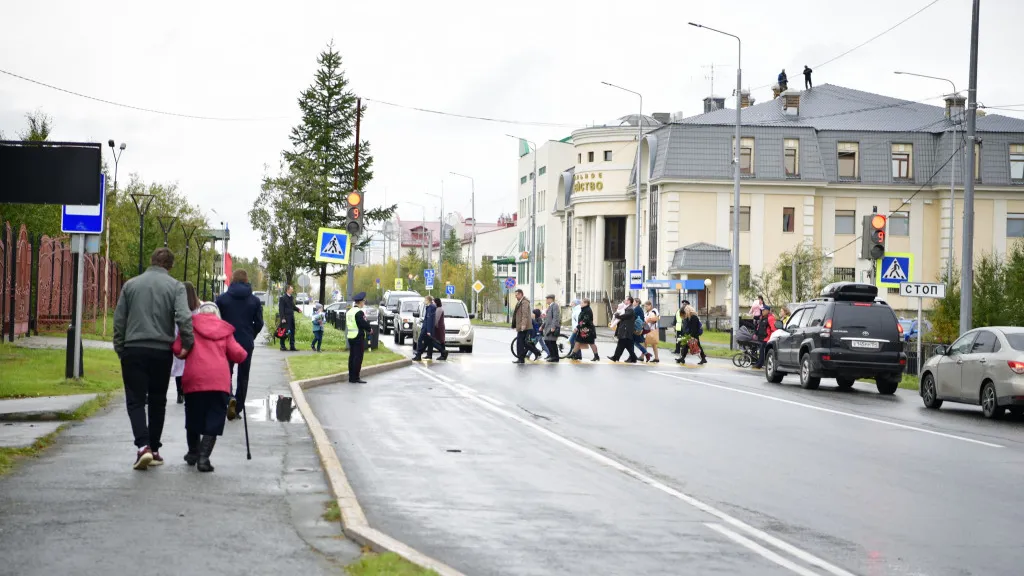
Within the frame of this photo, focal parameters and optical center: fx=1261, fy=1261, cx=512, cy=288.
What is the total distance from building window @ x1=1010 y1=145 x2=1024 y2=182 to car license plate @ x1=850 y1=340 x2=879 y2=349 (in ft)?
147

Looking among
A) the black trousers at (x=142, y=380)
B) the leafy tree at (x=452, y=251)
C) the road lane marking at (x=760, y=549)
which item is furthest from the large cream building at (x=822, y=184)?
the leafy tree at (x=452, y=251)

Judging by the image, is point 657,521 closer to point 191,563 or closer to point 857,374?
point 191,563

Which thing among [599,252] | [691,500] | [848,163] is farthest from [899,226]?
[691,500]

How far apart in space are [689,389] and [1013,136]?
4703cm

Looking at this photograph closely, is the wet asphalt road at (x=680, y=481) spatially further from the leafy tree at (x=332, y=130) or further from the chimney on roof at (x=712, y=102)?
the chimney on roof at (x=712, y=102)

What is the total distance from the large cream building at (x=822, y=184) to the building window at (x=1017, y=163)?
69 mm

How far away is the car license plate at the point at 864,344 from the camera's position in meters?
25.3

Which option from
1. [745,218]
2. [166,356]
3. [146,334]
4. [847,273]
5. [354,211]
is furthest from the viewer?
[847,273]

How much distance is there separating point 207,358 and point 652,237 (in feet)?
200

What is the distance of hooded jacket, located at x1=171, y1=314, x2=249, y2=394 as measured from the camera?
10.9m

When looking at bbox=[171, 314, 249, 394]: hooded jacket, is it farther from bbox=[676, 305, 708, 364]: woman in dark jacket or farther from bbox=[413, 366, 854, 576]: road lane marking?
bbox=[676, 305, 708, 364]: woman in dark jacket

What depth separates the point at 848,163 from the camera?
67.4m

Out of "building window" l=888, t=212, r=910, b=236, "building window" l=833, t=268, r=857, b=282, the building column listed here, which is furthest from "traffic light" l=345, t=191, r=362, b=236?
the building column

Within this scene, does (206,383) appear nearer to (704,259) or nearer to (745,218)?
(704,259)
